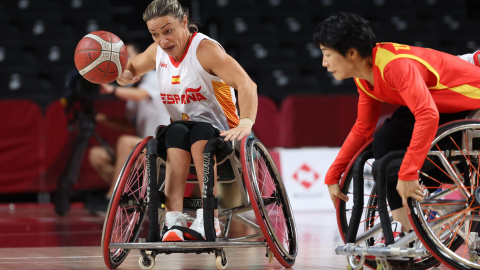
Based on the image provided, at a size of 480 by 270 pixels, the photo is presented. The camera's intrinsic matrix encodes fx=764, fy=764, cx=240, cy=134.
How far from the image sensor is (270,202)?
11.4 ft

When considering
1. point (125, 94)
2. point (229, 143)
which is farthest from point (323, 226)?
point (229, 143)

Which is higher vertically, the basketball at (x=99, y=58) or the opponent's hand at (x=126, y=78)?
the basketball at (x=99, y=58)

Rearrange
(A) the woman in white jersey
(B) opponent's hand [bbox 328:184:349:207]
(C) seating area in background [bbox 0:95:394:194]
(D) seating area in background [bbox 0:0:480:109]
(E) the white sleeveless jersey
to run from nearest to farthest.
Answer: (B) opponent's hand [bbox 328:184:349:207] < (A) the woman in white jersey < (E) the white sleeveless jersey < (C) seating area in background [bbox 0:95:394:194] < (D) seating area in background [bbox 0:0:480:109]

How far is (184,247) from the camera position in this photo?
2996 millimetres

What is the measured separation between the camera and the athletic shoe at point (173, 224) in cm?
305

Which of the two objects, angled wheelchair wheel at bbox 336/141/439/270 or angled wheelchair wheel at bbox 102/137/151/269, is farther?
angled wheelchair wheel at bbox 102/137/151/269

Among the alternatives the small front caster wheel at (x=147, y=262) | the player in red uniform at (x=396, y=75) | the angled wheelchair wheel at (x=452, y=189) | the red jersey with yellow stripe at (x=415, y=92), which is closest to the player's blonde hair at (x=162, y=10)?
the player in red uniform at (x=396, y=75)

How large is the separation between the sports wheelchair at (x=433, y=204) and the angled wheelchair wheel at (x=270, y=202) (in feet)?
1.34

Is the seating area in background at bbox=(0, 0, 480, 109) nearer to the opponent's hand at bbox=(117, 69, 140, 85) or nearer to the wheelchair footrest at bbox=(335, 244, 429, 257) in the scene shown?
the opponent's hand at bbox=(117, 69, 140, 85)

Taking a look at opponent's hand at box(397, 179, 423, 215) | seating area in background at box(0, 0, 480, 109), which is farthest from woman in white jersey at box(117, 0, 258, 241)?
seating area in background at box(0, 0, 480, 109)

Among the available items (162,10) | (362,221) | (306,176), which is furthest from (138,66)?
(306,176)

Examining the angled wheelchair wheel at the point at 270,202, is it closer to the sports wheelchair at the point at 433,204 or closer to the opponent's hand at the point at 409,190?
the sports wheelchair at the point at 433,204

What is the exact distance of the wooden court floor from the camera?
3.51 m

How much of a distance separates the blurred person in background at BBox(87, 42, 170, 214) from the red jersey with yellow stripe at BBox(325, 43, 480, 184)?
3.55m
